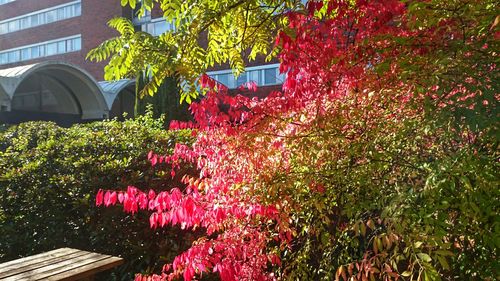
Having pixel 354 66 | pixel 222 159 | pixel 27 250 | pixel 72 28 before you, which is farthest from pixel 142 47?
pixel 72 28

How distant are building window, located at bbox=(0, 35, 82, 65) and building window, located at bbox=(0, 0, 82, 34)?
171 cm

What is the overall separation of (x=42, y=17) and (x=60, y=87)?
15769 millimetres

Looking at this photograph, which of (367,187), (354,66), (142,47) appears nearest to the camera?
(367,187)

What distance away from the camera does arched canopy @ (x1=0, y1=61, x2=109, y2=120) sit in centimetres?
2042

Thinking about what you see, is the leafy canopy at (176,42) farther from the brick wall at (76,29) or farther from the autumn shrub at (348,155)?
the brick wall at (76,29)

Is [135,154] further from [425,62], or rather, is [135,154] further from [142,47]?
[425,62]

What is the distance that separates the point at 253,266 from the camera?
3.38 metres

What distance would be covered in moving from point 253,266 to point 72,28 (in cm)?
3653

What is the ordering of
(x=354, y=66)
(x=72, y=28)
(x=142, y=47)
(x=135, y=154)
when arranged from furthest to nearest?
(x=72, y=28) → (x=135, y=154) → (x=142, y=47) → (x=354, y=66)

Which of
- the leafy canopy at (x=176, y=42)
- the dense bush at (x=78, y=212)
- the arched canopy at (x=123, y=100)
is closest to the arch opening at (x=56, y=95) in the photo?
the arched canopy at (x=123, y=100)

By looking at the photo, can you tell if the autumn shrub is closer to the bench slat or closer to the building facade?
the bench slat

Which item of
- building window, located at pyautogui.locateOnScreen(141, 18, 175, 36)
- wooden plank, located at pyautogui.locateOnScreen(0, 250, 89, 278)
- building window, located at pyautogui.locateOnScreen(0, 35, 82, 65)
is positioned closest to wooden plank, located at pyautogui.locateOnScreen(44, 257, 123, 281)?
wooden plank, located at pyautogui.locateOnScreen(0, 250, 89, 278)

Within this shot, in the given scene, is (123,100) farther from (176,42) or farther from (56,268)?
(56,268)

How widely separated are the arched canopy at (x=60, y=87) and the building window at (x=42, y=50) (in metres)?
7.42
